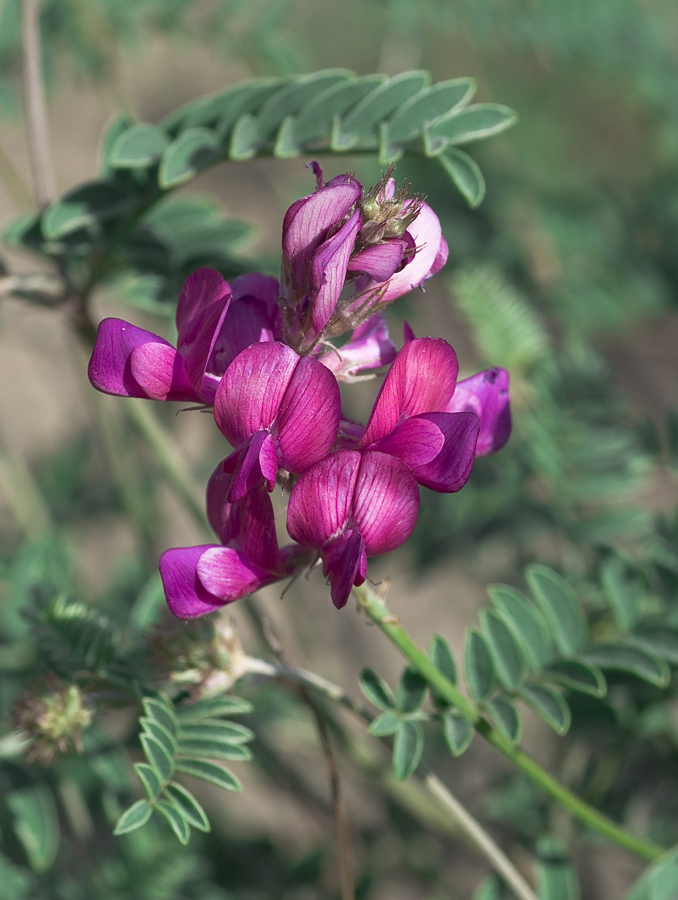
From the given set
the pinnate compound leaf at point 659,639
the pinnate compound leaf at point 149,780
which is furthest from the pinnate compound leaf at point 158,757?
the pinnate compound leaf at point 659,639

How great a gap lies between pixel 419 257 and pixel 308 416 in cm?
25

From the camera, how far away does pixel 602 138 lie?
511 centimetres

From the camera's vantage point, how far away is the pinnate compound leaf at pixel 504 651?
4.28 feet

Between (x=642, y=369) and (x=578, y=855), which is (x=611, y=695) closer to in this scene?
(x=578, y=855)

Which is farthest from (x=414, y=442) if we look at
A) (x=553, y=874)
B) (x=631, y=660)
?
(x=553, y=874)

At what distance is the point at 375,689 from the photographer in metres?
1.20

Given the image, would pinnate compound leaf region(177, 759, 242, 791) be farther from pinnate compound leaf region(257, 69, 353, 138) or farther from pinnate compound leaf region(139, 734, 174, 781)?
pinnate compound leaf region(257, 69, 353, 138)

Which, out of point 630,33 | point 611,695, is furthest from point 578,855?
point 630,33

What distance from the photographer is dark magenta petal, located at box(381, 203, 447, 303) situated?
3.27 ft

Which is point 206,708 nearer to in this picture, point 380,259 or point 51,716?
point 51,716

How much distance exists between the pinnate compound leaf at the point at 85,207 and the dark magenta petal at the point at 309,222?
2.01 ft

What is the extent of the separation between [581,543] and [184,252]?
1.07 metres

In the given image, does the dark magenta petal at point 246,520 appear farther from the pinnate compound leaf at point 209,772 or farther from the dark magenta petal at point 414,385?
the pinnate compound leaf at point 209,772

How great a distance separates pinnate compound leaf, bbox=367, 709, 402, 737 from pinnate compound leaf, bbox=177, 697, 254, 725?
0.57ft
